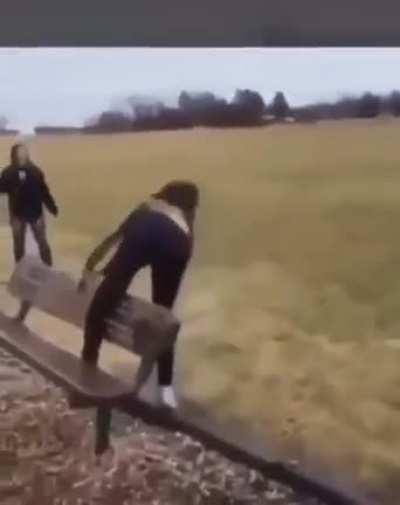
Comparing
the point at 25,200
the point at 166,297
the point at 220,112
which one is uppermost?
the point at 220,112

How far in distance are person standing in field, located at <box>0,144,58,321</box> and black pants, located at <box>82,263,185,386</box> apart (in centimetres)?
8

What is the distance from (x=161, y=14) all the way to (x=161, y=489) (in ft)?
2.00

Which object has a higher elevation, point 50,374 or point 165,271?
point 165,271

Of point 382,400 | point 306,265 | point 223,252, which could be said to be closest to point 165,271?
point 223,252

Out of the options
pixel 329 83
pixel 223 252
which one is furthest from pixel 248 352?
pixel 329 83

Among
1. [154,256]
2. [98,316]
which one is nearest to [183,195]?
[154,256]

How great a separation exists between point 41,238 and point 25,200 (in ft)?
0.18

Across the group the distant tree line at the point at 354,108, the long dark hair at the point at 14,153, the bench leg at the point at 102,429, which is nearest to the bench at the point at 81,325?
the bench leg at the point at 102,429

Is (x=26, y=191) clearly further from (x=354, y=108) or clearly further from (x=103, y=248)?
(x=354, y=108)

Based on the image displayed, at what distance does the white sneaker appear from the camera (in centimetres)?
118

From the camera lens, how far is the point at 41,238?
119 cm

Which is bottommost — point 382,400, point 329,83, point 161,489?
point 161,489

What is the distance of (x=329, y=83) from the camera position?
1.20 meters

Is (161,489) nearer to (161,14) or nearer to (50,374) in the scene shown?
(50,374)
